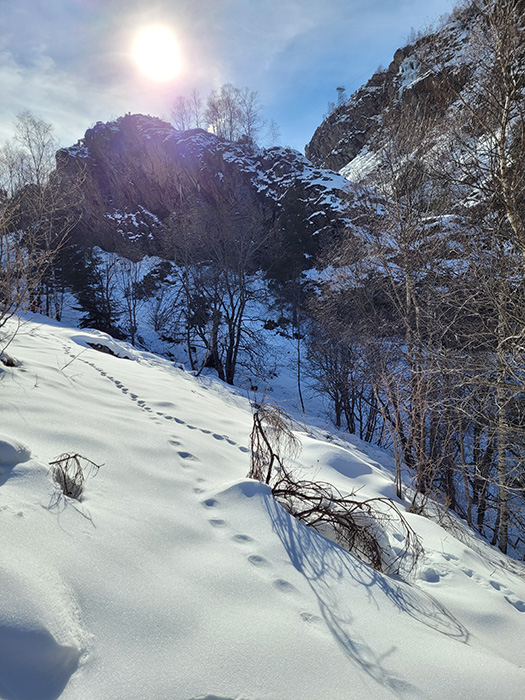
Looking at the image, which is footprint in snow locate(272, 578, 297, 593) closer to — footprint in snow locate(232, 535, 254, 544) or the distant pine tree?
footprint in snow locate(232, 535, 254, 544)

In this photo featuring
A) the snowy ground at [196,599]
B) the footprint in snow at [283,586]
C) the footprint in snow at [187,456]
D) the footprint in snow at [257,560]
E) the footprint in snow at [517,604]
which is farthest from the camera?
the footprint in snow at [187,456]

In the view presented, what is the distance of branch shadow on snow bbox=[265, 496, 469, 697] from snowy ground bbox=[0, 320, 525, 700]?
11 mm

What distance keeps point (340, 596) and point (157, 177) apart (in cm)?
3438

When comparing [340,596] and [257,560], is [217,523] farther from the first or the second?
[340,596]

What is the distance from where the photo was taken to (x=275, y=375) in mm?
18766

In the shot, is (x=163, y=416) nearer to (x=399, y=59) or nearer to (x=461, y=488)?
(x=461, y=488)

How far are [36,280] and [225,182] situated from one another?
92.4 feet

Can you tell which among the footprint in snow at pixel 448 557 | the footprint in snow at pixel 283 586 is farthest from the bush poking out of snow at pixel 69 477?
the footprint in snow at pixel 448 557

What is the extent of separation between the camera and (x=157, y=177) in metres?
30.0

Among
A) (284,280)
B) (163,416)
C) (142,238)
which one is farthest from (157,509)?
(142,238)

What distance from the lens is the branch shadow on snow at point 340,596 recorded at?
1.56 m

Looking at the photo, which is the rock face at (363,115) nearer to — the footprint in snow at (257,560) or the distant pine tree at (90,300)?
the distant pine tree at (90,300)

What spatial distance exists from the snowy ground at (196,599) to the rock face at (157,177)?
26221 millimetres

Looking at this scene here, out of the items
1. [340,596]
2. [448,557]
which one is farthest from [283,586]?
[448,557]
